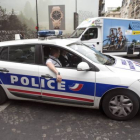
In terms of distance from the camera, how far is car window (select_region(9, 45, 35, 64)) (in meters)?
3.32

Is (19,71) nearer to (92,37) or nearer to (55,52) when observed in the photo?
(55,52)

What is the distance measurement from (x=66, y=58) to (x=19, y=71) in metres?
0.96

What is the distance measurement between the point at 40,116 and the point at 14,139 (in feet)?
2.46

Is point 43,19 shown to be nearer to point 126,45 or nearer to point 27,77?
point 126,45

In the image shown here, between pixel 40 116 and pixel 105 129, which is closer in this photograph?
pixel 105 129

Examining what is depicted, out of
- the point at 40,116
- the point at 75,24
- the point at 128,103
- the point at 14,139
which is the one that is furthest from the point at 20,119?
the point at 75,24

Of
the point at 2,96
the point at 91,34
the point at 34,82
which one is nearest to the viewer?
the point at 34,82

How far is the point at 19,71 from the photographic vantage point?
3240 mm

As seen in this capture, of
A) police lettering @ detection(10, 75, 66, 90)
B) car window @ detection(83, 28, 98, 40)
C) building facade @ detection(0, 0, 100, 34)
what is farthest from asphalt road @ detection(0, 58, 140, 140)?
building facade @ detection(0, 0, 100, 34)

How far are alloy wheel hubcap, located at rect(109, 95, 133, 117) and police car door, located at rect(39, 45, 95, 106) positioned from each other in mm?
365

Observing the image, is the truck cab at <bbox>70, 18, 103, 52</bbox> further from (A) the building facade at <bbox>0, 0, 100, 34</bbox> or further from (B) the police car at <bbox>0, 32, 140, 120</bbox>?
(A) the building facade at <bbox>0, 0, 100, 34</bbox>

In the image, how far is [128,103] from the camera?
2857 mm

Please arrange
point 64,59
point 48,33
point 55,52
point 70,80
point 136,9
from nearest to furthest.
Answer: point 70,80 < point 55,52 < point 64,59 < point 48,33 < point 136,9

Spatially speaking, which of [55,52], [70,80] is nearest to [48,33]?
[55,52]
